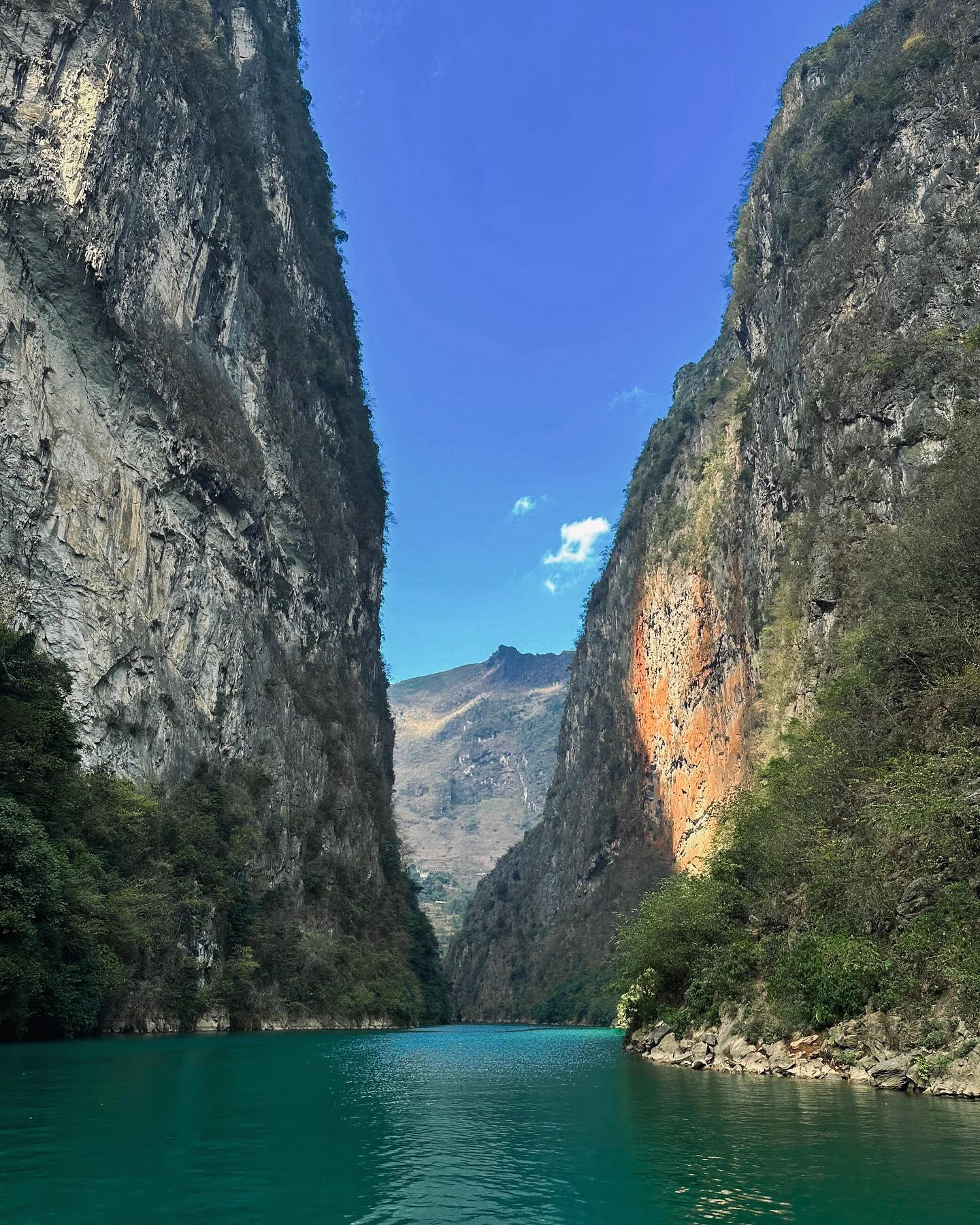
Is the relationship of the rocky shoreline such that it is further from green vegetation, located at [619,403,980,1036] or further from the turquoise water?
the turquoise water

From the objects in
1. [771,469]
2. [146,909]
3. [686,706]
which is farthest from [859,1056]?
[686,706]

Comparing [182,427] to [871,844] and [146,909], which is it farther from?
[871,844]

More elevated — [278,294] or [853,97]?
[278,294]

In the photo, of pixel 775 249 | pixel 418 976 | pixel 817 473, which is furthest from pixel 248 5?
pixel 418 976

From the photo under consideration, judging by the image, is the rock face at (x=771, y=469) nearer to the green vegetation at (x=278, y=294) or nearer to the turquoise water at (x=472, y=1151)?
the turquoise water at (x=472, y=1151)

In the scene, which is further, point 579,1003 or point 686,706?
point 579,1003

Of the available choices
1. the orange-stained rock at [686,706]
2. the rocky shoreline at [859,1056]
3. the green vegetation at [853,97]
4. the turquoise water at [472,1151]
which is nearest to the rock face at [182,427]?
the orange-stained rock at [686,706]

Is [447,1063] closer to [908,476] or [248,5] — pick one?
[908,476]
